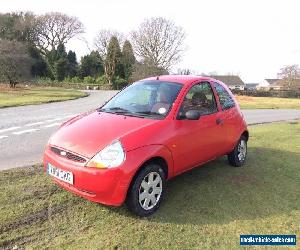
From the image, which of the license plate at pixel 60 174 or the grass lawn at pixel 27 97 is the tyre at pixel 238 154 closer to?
the license plate at pixel 60 174

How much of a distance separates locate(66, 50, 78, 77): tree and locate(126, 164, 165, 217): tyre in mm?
69003

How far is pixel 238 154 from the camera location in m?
7.10

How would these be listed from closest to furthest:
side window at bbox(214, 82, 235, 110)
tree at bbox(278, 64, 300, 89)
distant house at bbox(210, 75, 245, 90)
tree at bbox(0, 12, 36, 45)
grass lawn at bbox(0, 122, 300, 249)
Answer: grass lawn at bbox(0, 122, 300, 249)
side window at bbox(214, 82, 235, 110)
tree at bbox(0, 12, 36, 45)
tree at bbox(278, 64, 300, 89)
distant house at bbox(210, 75, 245, 90)

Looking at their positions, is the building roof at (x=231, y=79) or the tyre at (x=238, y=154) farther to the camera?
the building roof at (x=231, y=79)

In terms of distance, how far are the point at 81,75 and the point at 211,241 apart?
71861 millimetres

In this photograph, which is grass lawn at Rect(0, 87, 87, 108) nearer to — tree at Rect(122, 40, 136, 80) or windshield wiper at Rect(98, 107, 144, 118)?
windshield wiper at Rect(98, 107, 144, 118)

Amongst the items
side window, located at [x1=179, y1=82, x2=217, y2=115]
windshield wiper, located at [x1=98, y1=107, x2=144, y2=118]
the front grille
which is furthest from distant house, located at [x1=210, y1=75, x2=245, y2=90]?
the front grille

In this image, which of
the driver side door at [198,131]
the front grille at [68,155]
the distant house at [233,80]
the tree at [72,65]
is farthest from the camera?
the distant house at [233,80]

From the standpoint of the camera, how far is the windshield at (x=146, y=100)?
5305 mm

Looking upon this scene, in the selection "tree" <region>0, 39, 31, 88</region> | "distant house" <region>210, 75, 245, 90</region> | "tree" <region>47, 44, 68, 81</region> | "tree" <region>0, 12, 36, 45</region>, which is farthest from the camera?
"distant house" <region>210, 75, 245, 90</region>

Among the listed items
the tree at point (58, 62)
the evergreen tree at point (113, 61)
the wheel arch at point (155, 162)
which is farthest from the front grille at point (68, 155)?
the tree at point (58, 62)

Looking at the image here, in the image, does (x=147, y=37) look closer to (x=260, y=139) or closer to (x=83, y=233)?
(x=260, y=139)

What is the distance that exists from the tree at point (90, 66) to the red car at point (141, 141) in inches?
2631

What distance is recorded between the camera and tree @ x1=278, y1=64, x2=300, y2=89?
252 ft
